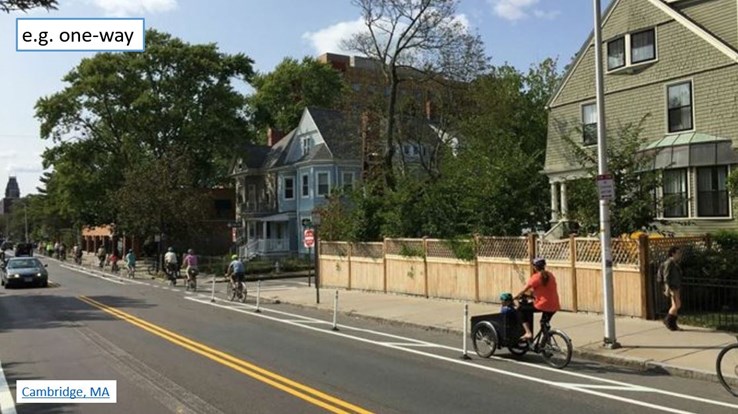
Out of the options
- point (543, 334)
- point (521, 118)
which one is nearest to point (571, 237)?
point (543, 334)

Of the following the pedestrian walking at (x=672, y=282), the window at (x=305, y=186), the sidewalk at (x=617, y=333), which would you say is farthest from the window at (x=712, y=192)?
the window at (x=305, y=186)

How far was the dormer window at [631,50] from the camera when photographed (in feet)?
79.2

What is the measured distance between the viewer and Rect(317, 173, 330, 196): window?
1870 inches

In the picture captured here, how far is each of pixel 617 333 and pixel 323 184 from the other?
3594 cm

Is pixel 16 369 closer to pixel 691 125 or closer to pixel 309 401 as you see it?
pixel 309 401

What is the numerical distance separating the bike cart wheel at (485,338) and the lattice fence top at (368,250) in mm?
12229

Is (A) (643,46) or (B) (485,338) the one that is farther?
(A) (643,46)

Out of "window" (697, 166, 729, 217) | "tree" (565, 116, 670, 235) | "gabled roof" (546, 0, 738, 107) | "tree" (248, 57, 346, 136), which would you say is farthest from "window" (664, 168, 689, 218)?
"tree" (248, 57, 346, 136)

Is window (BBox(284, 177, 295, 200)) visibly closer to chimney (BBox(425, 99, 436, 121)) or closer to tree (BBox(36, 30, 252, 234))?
tree (BBox(36, 30, 252, 234))

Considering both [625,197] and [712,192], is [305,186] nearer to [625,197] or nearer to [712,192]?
[712,192]

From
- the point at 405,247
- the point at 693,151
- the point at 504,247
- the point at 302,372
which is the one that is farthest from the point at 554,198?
the point at 302,372

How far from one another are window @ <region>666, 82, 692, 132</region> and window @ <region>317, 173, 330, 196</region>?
27551 mm

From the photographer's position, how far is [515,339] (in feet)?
36.3

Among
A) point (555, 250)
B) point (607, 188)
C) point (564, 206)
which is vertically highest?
point (564, 206)
